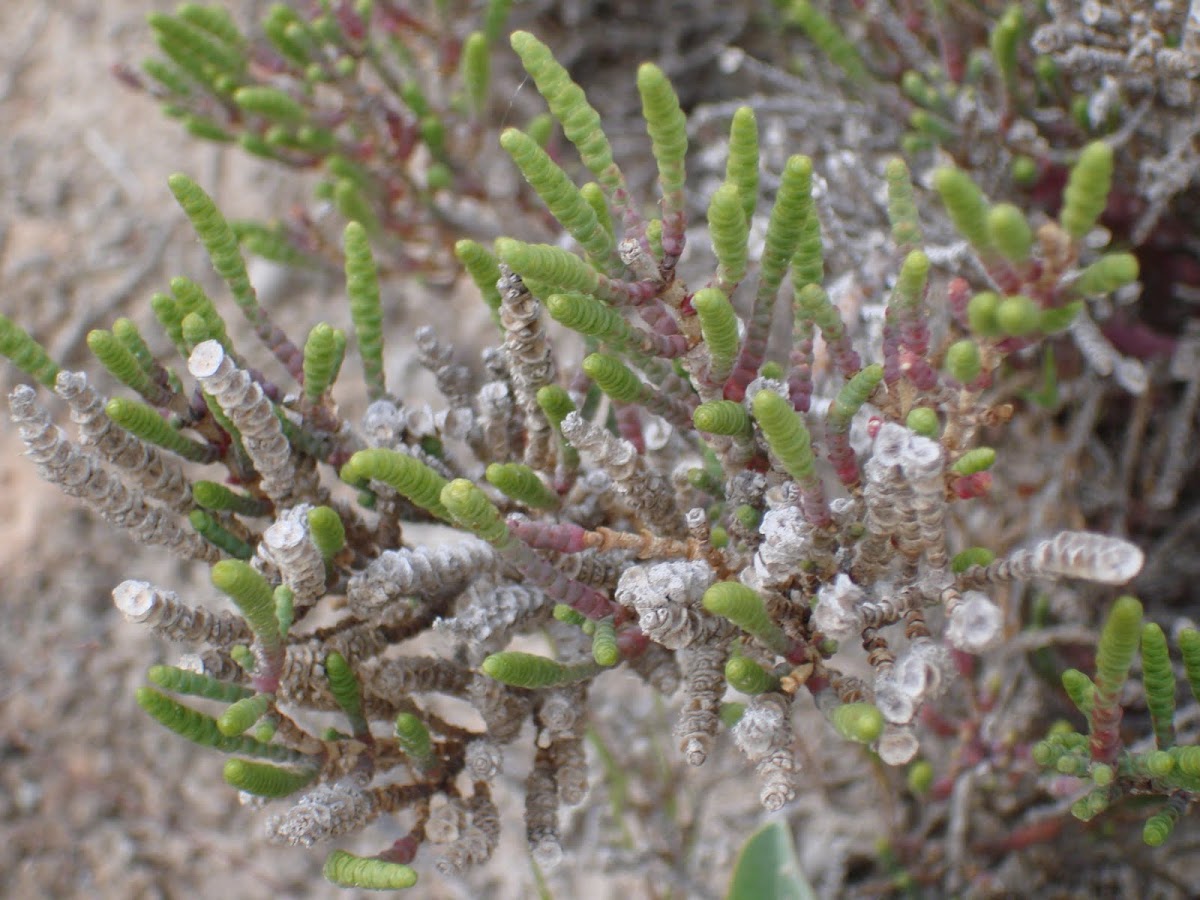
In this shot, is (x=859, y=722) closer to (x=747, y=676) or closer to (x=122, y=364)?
(x=747, y=676)

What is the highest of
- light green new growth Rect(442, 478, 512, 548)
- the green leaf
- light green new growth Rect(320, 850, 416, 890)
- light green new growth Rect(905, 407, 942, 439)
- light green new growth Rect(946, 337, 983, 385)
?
light green new growth Rect(946, 337, 983, 385)

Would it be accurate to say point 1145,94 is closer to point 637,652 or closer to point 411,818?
point 637,652

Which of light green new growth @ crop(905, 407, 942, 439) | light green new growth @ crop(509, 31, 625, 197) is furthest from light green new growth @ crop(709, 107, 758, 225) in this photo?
light green new growth @ crop(905, 407, 942, 439)

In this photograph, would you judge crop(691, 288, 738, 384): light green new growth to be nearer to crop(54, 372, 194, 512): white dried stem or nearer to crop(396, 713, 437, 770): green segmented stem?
crop(396, 713, 437, 770): green segmented stem

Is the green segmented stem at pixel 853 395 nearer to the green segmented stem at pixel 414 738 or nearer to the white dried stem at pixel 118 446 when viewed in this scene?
the green segmented stem at pixel 414 738

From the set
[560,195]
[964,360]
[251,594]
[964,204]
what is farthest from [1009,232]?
[251,594]

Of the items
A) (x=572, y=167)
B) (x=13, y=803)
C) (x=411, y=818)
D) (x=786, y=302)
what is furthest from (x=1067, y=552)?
(x=13, y=803)
